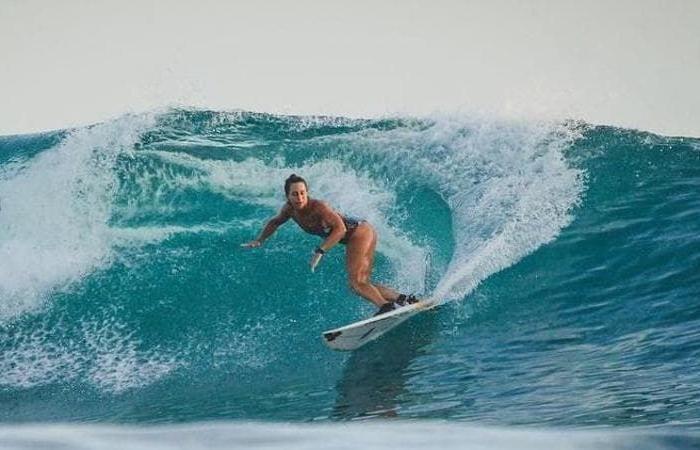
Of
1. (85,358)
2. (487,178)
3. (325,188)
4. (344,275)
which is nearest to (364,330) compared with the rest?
(344,275)

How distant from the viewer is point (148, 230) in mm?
9703

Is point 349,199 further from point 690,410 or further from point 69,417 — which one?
point 690,410

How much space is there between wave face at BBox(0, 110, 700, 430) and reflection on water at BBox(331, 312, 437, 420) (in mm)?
28

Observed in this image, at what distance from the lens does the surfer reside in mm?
6379

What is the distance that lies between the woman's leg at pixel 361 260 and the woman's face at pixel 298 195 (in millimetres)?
541

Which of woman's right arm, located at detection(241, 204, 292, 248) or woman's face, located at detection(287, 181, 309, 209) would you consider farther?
woman's right arm, located at detection(241, 204, 292, 248)

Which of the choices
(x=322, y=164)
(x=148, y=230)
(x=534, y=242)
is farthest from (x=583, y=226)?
(x=148, y=230)

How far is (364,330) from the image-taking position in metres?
6.47

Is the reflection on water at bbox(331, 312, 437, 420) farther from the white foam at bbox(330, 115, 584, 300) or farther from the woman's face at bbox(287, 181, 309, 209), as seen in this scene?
the woman's face at bbox(287, 181, 309, 209)

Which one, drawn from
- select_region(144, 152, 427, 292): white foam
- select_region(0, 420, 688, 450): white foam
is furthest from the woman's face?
select_region(0, 420, 688, 450): white foam

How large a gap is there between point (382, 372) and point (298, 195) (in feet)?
5.35

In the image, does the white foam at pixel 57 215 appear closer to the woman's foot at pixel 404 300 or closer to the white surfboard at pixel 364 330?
the white surfboard at pixel 364 330

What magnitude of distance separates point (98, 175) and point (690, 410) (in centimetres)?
848

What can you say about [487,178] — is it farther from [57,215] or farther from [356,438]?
[356,438]
